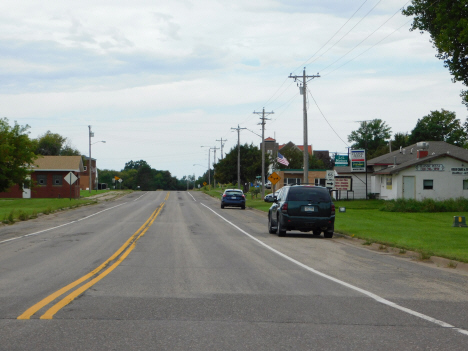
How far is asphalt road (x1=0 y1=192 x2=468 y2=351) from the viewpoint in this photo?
6109 mm

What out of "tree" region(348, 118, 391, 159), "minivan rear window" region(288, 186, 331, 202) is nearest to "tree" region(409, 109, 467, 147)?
"tree" region(348, 118, 391, 159)

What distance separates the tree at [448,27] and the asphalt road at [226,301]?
13900mm

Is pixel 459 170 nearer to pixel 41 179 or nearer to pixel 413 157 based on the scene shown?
pixel 413 157

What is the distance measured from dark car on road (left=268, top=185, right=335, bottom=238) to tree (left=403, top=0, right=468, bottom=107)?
31.7 feet

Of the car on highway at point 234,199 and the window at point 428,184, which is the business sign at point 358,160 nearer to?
the window at point 428,184

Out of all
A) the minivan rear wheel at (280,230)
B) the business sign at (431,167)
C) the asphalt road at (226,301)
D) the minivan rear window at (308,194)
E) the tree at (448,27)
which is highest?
the tree at (448,27)

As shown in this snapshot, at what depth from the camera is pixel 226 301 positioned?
8.26m

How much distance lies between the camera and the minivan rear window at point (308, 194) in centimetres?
2078

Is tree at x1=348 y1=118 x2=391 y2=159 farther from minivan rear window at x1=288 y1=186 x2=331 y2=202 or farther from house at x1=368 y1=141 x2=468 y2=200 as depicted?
minivan rear window at x1=288 y1=186 x2=331 y2=202

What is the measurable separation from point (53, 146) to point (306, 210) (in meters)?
115

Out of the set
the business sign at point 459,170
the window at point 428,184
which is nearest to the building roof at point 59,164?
the window at point 428,184

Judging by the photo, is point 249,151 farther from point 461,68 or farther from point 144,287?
point 144,287

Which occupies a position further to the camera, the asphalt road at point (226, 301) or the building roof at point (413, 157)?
the building roof at point (413, 157)

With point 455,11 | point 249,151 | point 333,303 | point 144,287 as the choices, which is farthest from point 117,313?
point 249,151
